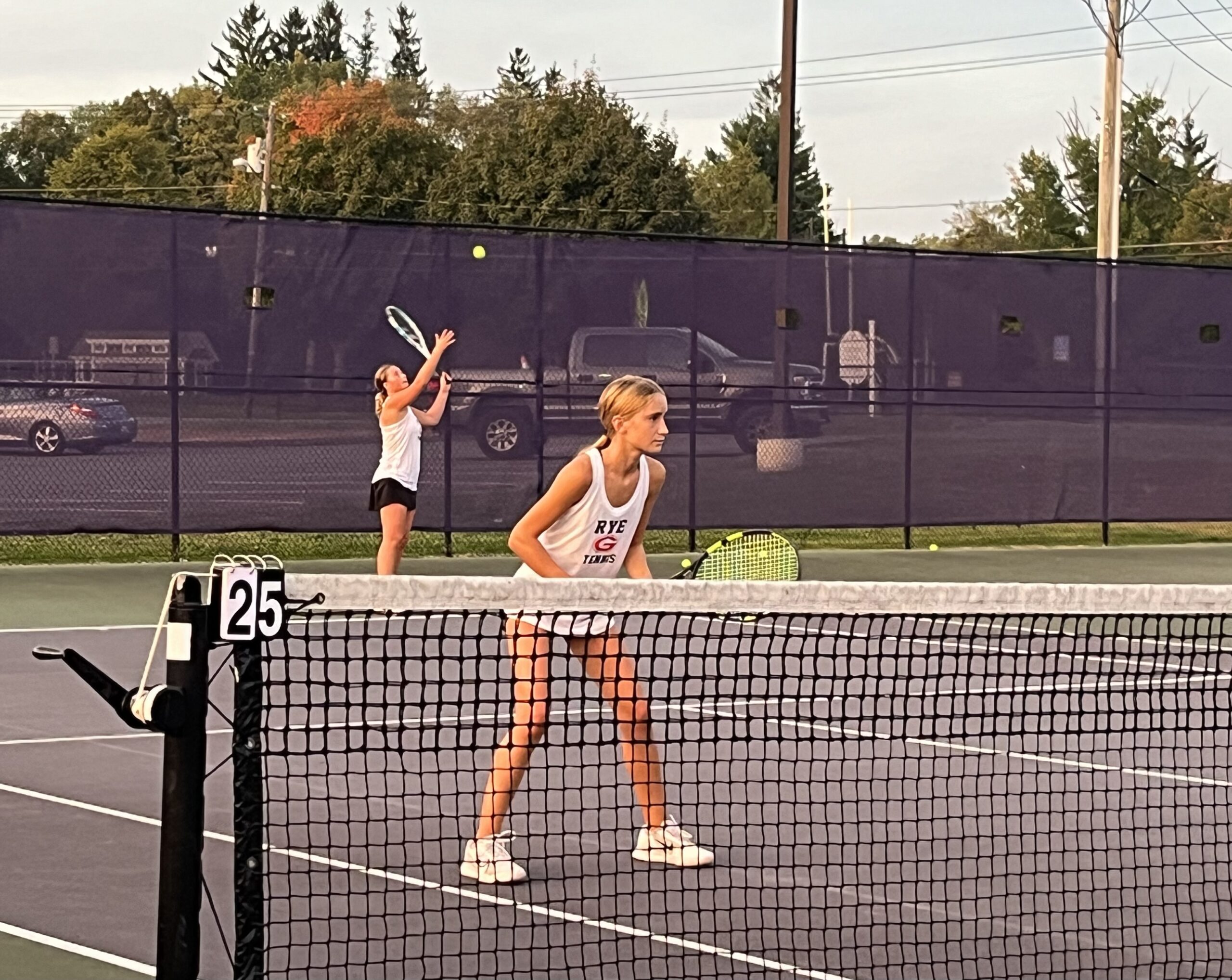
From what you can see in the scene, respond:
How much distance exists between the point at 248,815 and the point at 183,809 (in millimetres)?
207

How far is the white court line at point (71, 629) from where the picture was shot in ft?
35.2

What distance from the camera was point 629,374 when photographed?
49.3ft

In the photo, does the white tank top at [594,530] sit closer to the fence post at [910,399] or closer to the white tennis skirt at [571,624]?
the white tennis skirt at [571,624]

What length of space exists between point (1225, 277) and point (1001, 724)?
10.1 metres

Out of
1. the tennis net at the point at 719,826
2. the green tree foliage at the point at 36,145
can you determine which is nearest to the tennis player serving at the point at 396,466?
the tennis net at the point at 719,826

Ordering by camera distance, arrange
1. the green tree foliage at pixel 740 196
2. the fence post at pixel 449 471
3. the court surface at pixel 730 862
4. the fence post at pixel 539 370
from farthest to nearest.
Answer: the green tree foliage at pixel 740 196, the fence post at pixel 539 370, the fence post at pixel 449 471, the court surface at pixel 730 862

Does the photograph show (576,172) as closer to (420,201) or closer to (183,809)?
(420,201)

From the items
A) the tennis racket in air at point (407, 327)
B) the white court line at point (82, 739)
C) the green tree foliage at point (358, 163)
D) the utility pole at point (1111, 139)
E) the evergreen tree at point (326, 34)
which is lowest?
the white court line at point (82, 739)

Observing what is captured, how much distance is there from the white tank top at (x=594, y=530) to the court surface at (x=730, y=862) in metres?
0.52

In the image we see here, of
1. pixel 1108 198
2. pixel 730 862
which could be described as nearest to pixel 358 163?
pixel 1108 198

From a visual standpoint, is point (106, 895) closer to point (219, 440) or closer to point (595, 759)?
point (595, 759)

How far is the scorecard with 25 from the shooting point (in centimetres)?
374

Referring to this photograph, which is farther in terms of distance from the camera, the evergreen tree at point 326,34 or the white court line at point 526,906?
the evergreen tree at point 326,34

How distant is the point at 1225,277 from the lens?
17594 millimetres
